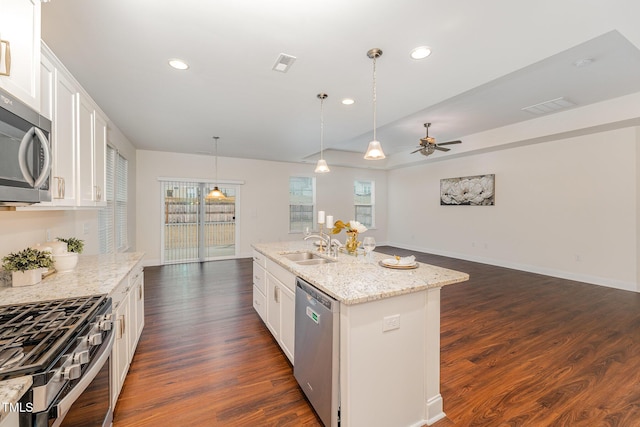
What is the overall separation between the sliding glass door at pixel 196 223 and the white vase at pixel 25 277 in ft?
16.4

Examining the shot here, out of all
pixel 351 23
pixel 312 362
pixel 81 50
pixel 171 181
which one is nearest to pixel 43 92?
pixel 81 50

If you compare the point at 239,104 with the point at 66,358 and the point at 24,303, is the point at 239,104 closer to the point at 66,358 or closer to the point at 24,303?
the point at 24,303

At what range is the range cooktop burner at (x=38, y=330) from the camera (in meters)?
0.88

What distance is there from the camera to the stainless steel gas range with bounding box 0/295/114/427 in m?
0.85

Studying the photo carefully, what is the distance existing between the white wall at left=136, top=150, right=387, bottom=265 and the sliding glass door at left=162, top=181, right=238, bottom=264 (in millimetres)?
185

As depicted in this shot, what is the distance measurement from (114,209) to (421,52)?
4.79 m

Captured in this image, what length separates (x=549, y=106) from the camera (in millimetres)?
4117

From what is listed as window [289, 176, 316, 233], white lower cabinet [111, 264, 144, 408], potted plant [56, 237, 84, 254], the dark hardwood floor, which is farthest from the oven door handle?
window [289, 176, 316, 233]

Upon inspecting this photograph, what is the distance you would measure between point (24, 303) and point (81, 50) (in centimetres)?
211

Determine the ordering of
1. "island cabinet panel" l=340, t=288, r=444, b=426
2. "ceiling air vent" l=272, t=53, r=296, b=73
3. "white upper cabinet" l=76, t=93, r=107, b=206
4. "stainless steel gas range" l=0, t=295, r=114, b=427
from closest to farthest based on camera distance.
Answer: "stainless steel gas range" l=0, t=295, r=114, b=427 < "island cabinet panel" l=340, t=288, r=444, b=426 < "white upper cabinet" l=76, t=93, r=107, b=206 < "ceiling air vent" l=272, t=53, r=296, b=73

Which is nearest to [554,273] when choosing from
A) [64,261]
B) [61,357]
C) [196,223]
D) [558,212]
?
[558,212]

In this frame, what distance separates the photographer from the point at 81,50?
2.24m

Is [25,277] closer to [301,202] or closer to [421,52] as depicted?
[421,52]

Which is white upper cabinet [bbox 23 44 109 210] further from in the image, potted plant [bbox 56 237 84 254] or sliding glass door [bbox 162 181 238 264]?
sliding glass door [bbox 162 181 238 264]
